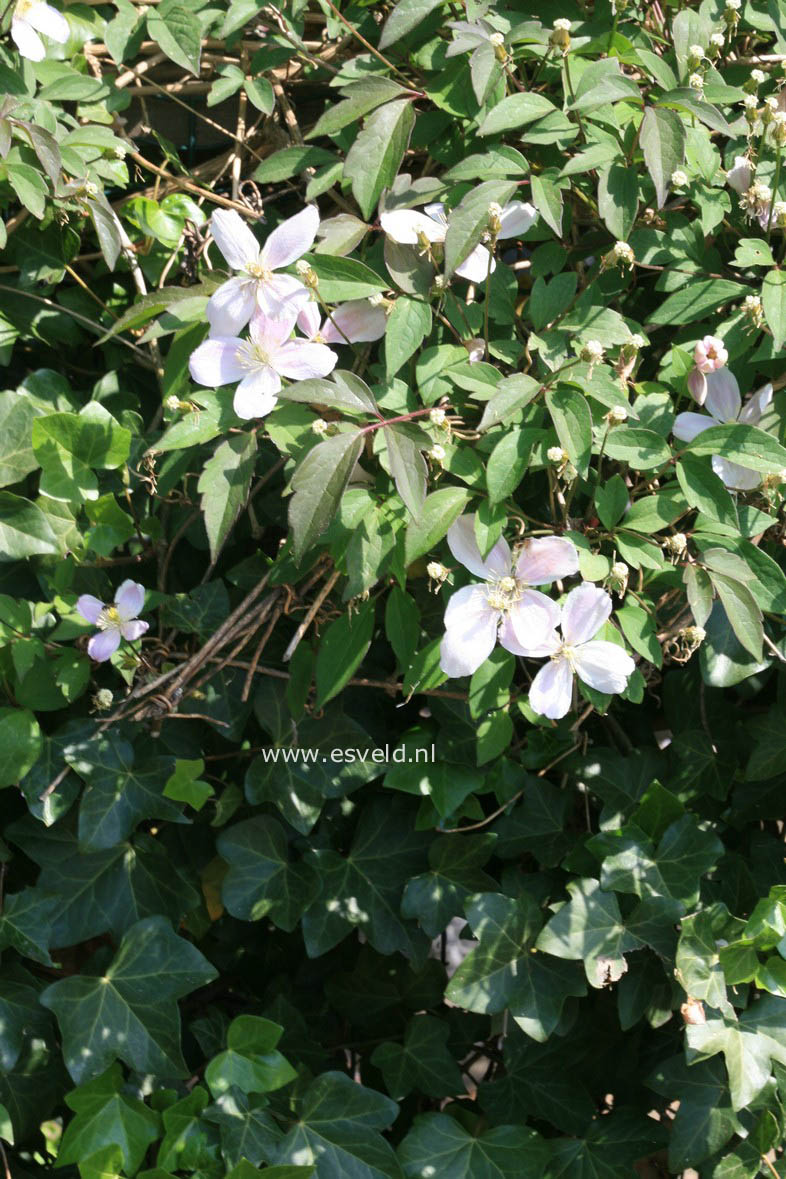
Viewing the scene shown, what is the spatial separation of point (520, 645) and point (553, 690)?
54mm

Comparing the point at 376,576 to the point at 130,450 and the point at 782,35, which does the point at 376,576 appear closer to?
the point at 130,450

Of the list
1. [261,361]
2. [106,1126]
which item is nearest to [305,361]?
[261,361]

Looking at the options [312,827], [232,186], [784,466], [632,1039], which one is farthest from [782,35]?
[632,1039]

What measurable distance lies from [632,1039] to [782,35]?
45.7 inches

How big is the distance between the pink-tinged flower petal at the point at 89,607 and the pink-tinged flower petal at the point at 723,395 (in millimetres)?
660

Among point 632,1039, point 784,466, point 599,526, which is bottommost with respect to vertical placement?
point 632,1039

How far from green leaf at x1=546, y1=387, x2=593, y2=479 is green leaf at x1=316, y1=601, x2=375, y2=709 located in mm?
260

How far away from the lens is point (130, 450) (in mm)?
1271

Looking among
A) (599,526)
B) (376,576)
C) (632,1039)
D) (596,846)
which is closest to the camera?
(376,576)

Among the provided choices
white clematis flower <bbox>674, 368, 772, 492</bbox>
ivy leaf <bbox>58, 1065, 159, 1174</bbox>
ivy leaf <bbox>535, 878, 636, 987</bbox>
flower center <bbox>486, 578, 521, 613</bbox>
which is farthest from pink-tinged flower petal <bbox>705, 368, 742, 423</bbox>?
ivy leaf <bbox>58, 1065, 159, 1174</bbox>

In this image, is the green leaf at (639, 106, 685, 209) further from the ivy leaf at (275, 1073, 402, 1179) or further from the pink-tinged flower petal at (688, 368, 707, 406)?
the ivy leaf at (275, 1073, 402, 1179)

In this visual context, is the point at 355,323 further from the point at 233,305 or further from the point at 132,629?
the point at 132,629

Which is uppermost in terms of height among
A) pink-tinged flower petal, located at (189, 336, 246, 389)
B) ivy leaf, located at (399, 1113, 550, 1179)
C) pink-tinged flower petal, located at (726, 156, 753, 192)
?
pink-tinged flower petal, located at (726, 156, 753, 192)

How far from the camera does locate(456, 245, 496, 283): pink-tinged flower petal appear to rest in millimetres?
1054
